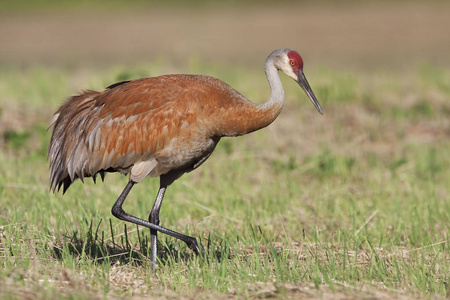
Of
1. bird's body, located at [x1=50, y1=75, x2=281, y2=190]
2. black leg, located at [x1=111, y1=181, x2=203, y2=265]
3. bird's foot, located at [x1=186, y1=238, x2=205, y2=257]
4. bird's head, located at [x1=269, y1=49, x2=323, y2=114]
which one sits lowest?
bird's foot, located at [x1=186, y1=238, x2=205, y2=257]

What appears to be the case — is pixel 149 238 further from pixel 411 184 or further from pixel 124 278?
pixel 411 184

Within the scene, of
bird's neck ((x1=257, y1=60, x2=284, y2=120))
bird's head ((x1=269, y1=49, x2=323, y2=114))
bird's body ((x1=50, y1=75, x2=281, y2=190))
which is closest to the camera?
bird's body ((x1=50, y1=75, x2=281, y2=190))

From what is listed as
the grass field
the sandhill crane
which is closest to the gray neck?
the sandhill crane

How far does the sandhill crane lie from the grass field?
1.48ft

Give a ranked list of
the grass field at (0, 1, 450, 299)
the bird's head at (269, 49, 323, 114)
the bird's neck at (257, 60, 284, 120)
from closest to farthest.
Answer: the grass field at (0, 1, 450, 299)
the bird's neck at (257, 60, 284, 120)
the bird's head at (269, 49, 323, 114)

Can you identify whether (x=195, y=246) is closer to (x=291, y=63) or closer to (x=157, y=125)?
(x=157, y=125)

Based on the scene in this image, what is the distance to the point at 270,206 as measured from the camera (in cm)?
692

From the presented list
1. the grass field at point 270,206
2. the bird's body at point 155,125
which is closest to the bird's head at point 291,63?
the bird's body at point 155,125

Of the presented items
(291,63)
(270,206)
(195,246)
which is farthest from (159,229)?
(270,206)

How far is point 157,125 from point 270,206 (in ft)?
6.43

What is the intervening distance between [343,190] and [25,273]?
3.78 metres

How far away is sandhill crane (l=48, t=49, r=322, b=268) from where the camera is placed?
526 cm

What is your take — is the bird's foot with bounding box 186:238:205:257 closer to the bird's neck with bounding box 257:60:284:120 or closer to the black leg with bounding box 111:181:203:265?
the black leg with bounding box 111:181:203:265

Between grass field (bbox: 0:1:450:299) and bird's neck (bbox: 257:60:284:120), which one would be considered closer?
grass field (bbox: 0:1:450:299)
